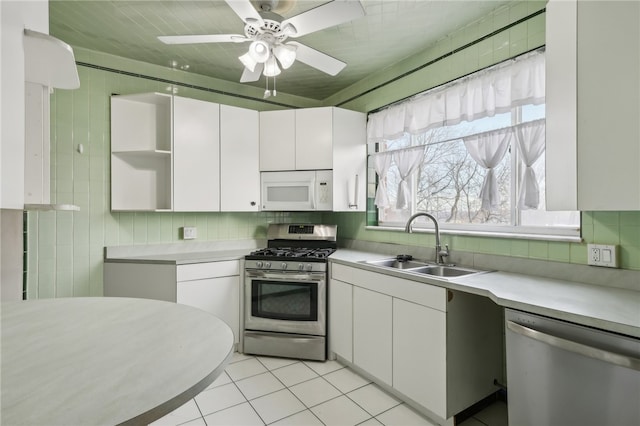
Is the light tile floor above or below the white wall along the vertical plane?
below

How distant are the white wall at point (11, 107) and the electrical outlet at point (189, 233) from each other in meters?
2.31

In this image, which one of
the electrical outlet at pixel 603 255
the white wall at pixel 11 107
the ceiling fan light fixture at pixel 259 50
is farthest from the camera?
the ceiling fan light fixture at pixel 259 50

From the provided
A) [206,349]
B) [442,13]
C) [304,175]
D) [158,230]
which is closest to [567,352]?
[206,349]

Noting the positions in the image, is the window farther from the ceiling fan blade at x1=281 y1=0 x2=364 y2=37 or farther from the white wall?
the white wall

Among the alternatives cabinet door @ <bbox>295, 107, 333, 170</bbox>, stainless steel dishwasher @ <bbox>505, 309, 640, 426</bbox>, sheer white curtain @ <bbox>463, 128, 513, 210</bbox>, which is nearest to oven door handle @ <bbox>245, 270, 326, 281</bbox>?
cabinet door @ <bbox>295, 107, 333, 170</bbox>

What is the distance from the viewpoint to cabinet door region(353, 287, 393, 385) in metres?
2.15

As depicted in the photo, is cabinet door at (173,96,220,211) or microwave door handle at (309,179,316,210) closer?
cabinet door at (173,96,220,211)

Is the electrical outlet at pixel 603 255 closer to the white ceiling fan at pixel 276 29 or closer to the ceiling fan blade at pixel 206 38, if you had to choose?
the white ceiling fan at pixel 276 29

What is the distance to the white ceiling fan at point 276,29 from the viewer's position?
1.53m

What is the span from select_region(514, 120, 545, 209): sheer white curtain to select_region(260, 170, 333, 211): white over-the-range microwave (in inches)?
61.9

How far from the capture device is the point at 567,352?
1.23 meters

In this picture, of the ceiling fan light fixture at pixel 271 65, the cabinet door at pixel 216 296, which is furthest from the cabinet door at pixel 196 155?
the ceiling fan light fixture at pixel 271 65

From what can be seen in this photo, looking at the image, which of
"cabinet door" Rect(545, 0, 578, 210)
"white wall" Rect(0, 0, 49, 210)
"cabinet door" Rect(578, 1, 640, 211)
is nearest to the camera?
"white wall" Rect(0, 0, 49, 210)

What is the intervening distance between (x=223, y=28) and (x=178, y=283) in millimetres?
→ 1978
